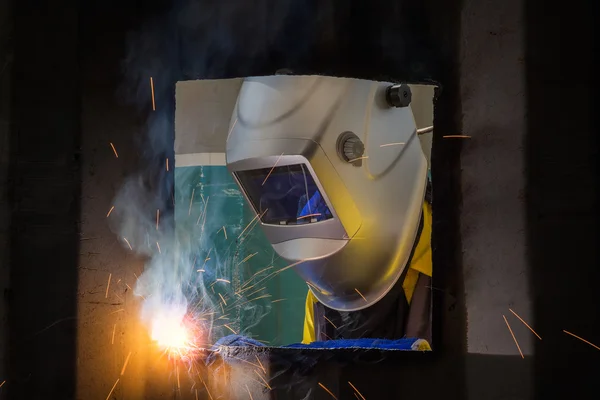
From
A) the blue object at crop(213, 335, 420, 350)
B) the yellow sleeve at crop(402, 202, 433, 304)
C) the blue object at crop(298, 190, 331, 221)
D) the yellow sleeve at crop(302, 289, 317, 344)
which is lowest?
the blue object at crop(213, 335, 420, 350)

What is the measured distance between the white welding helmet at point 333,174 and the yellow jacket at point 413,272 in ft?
0.13

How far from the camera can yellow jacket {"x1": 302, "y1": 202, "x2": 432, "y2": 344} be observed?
201 cm

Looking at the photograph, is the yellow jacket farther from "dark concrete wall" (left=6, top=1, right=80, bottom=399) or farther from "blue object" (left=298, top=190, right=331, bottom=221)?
"dark concrete wall" (left=6, top=1, right=80, bottom=399)

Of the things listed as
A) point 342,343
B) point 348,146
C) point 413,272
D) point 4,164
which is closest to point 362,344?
point 342,343

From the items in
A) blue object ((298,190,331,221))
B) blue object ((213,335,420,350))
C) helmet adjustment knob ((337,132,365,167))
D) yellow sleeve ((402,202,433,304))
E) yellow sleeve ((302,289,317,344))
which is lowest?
blue object ((213,335,420,350))

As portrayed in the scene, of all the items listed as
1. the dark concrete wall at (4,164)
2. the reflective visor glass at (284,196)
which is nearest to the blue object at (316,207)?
the reflective visor glass at (284,196)

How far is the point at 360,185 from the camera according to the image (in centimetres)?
209

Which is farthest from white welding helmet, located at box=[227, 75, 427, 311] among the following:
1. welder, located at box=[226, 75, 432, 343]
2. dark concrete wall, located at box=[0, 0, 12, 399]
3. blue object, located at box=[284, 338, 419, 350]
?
dark concrete wall, located at box=[0, 0, 12, 399]

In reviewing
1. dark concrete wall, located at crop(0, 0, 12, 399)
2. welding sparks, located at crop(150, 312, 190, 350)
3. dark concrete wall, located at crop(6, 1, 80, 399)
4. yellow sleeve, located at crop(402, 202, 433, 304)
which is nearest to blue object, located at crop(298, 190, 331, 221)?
yellow sleeve, located at crop(402, 202, 433, 304)

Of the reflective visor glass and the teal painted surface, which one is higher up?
the reflective visor glass

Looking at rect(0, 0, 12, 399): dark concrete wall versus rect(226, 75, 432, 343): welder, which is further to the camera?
rect(0, 0, 12, 399): dark concrete wall

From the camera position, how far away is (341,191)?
2.07 metres

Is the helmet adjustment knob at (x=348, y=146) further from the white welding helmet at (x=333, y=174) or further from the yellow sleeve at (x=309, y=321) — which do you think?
the yellow sleeve at (x=309, y=321)

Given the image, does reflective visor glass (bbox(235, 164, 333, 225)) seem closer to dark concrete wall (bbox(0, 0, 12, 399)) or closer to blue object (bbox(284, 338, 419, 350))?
blue object (bbox(284, 338, 419, 350))
